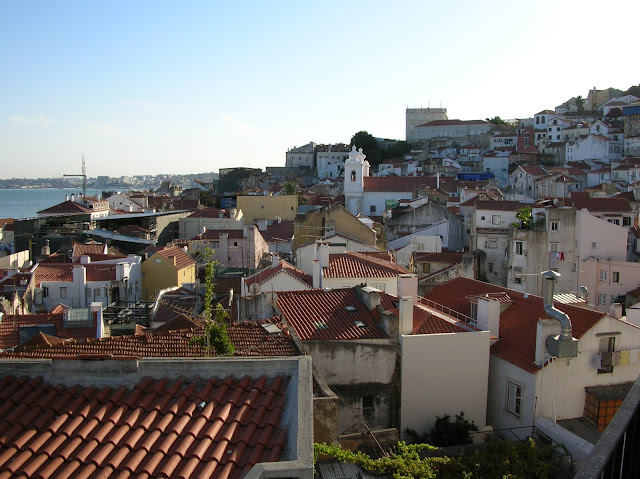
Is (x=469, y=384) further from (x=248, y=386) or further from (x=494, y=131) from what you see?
(x=494, y=131)

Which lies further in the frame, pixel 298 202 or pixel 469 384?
pixel 298 202

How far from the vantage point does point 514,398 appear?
1339 cm

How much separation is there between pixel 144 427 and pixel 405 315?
9.53m

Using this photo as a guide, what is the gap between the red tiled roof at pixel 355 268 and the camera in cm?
2022

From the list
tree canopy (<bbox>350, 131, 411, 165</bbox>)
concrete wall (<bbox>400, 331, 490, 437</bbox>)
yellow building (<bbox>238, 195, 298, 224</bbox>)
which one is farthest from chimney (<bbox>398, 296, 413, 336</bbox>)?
tree canopy (<bbox>350, 131, 411, 165</bbox>)

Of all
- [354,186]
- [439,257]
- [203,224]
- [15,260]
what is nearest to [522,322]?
[439,257]

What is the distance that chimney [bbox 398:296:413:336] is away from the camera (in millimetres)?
13406

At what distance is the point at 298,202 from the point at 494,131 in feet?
169

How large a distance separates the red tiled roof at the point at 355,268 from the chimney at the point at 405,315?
6473 mm

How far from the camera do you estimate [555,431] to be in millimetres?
12203

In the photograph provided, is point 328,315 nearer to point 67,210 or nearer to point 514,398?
point 514,398

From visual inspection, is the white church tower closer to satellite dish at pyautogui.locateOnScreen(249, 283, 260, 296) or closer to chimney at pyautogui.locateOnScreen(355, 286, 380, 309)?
satellite dish at pyautogui.locateOnScreen(249, 283, 260, 296)

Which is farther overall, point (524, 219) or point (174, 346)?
point (524, 219)

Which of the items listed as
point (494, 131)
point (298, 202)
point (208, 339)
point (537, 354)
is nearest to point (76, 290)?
point (208, 339)
